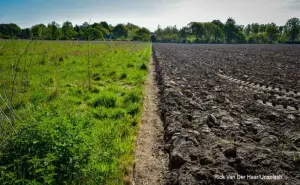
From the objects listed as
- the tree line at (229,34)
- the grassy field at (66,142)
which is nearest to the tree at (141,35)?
the tree line at (229,34)

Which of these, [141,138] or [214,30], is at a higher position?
[214,30]

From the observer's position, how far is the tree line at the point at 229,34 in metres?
121

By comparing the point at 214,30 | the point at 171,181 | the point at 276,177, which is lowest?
the point at 171,181

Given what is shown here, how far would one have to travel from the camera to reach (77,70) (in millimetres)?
13734

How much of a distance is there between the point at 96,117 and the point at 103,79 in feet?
18.8

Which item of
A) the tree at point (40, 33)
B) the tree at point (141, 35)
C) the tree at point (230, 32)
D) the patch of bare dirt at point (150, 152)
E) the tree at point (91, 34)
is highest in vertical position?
the tree at point (230, 32)

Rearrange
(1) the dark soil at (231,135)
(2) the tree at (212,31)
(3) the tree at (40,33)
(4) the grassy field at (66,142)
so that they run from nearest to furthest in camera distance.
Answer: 1. (4) the grassy field at (66,142)
2. (1) the dark soil at (231,135)
3. (3) the tree at (40,33)
4. (2) the tree at (212,31)

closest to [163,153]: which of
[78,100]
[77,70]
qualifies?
[78,100]

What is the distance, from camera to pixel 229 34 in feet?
421

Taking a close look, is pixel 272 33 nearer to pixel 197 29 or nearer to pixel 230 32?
pixel 230 32

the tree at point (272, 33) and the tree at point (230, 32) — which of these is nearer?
the tree at point (272, 33)

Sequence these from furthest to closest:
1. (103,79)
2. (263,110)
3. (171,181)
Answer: (103,79)
(263,110)
(171,181)

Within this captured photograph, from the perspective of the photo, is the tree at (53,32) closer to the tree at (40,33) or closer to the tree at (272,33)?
the tree at (40,33)

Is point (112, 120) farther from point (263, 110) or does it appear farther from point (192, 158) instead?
point (263, 110)
